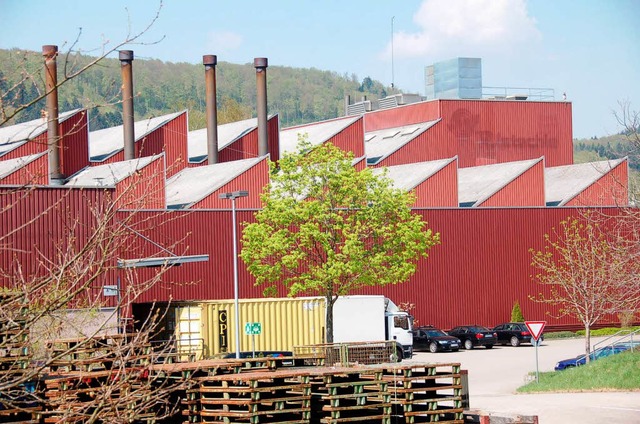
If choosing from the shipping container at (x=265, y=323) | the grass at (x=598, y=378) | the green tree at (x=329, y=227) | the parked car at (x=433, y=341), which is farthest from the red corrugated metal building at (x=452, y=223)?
the grass at (x=598, y=378)

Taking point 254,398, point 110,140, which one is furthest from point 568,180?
point 254,398

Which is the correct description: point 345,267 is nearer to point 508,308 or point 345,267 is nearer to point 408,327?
point 408,327

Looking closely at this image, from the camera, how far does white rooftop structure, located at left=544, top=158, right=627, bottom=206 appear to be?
6456 cm

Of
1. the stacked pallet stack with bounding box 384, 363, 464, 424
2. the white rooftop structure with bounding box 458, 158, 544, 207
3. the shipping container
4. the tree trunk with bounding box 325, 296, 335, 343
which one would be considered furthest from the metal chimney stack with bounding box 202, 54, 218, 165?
the stacked pallet stack with bounding box 384, 363, 464, 424

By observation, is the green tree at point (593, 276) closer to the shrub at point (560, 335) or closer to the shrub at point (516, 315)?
the shrub at point (560, 335)

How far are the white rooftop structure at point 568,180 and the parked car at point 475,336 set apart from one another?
14.0 metres

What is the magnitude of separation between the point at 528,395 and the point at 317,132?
45403 mm

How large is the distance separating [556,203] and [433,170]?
10166 mm

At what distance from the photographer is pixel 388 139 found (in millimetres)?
77250

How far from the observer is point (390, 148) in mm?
72938

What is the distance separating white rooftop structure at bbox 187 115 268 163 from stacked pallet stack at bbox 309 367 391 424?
4958cm

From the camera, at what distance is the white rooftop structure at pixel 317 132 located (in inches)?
2766

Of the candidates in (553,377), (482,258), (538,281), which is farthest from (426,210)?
(553,377)

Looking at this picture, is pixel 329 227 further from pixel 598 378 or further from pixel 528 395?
pixel 598 378
